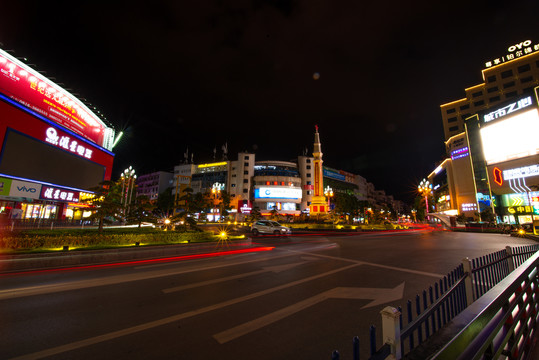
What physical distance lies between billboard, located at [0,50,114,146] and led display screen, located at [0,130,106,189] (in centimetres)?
459

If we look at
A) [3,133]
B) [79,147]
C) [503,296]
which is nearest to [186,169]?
[79,147]

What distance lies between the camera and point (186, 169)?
86.0m

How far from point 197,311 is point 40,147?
36.2m

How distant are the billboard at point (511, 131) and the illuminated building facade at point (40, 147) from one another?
4901 centimetres

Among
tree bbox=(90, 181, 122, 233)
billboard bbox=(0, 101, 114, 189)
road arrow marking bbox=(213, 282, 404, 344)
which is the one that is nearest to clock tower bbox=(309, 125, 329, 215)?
tree bbox=(90, 181, 122, 233)

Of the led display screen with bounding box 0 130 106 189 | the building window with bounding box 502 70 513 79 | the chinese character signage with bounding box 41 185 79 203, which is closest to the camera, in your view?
the led display screen with bounding box 0 130 106 189

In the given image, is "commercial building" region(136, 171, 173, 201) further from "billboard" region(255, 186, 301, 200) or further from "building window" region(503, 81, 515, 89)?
"building window" region(503, 81, 515, 89)

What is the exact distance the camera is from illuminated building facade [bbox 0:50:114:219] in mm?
25328

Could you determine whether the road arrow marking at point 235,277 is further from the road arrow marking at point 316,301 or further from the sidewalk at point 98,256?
the sidewalk at point 98,256

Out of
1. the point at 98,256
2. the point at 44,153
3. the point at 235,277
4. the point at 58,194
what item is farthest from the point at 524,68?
the point at 58,194

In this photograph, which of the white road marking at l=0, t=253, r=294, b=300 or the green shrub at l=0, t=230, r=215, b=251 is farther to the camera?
the green shrub at l=0, t=230, r=215, b=251

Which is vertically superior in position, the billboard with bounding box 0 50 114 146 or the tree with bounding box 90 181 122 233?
the billboard with bounding box 0 50 114 146

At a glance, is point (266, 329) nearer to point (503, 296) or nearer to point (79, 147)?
point (503, 296)

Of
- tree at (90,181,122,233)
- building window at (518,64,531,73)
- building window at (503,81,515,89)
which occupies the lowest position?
tree at (90,181,122,233)
